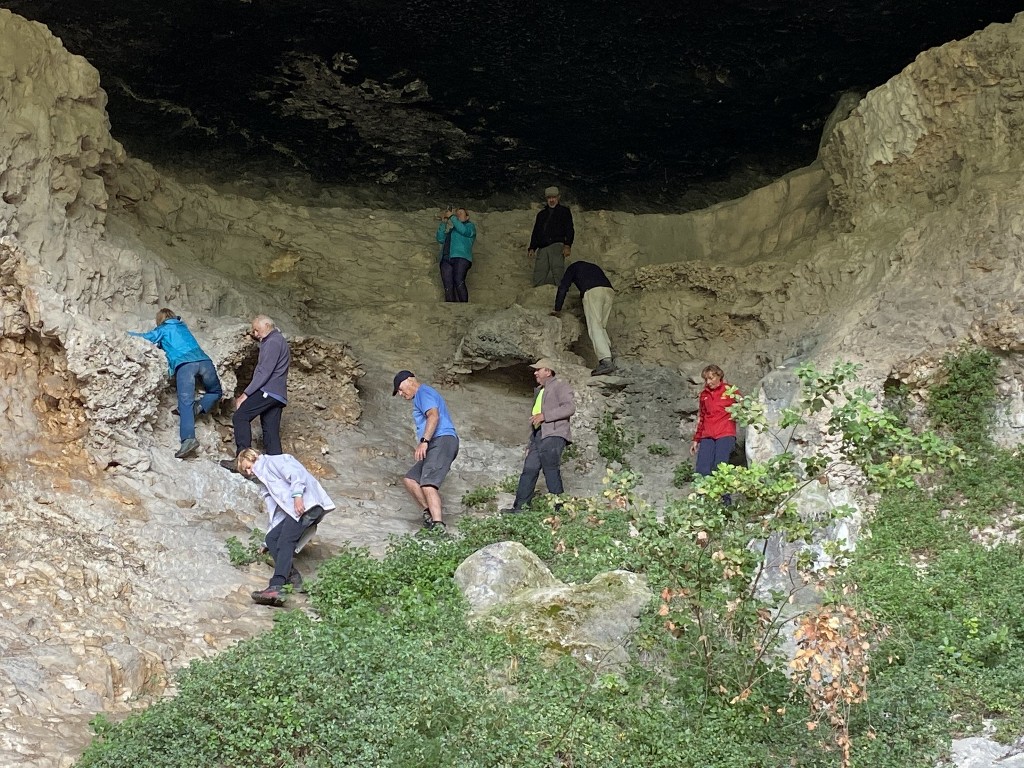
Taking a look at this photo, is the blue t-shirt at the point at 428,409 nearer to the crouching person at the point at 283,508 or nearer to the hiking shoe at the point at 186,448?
the crouching person at the point at 283,508

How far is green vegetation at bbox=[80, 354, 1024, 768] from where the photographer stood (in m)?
5.45

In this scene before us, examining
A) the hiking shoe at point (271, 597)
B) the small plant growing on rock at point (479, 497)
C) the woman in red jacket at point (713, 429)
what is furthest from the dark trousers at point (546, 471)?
the hiking shoe at point (271, 597)

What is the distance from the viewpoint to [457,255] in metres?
A: 13.9

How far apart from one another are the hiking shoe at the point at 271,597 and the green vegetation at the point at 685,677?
58cm

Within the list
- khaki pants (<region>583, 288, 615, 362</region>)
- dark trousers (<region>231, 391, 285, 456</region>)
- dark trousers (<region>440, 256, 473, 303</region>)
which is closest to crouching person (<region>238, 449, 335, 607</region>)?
dark trousers (<region>231, 391, 285, 456</region>)

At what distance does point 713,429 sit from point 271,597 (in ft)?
14.3

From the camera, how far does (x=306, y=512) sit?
7.90 m

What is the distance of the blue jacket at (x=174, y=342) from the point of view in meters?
9.59

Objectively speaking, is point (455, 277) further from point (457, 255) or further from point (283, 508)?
point (283, 508)

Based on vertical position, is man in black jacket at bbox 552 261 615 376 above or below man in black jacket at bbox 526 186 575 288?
below

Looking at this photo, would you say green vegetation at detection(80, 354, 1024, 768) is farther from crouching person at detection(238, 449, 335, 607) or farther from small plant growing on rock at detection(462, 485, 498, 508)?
small plant growing on rock at detection(462, 485, 498, 508)

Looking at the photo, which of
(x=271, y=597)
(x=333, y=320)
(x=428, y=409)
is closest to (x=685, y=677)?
(x=271, y=597)

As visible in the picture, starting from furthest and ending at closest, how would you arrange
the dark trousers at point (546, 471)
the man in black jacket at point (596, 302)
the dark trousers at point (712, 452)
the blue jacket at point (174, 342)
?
the man in black jacket at point (596, 302) → the dark trousers at point (712, 452) → the dark trousers at point (546, 471) → the blue jacket at point (174, 342)

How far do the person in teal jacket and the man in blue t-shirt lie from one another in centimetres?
466
